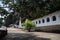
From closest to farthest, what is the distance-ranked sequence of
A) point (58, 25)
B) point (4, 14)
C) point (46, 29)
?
point (4, 14) < point (58, 25) < point (46, 29)

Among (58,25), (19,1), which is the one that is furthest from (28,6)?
(58,25)

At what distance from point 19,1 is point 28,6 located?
1.13 meters

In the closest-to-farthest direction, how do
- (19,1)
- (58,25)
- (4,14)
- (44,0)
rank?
(44,0) < (19,1) < (4,14) < (58,25)

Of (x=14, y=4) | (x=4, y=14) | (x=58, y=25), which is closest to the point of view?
(x=14, y=4)

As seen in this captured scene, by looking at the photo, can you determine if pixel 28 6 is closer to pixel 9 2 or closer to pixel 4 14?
pixel 9 2

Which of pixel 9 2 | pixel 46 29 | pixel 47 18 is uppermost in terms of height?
pixel 9 2

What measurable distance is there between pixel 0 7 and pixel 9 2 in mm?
1368

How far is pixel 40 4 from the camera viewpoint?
43.9 feet

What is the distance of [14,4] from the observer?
16.1 meters

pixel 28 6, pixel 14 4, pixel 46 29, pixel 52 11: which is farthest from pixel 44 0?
pixel 46 29

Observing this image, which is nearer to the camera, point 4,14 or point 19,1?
point 19,1

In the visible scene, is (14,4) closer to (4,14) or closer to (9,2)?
(9,2)

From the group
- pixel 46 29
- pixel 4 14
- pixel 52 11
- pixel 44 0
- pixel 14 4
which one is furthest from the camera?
pixel 46 29

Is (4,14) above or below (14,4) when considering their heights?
below
